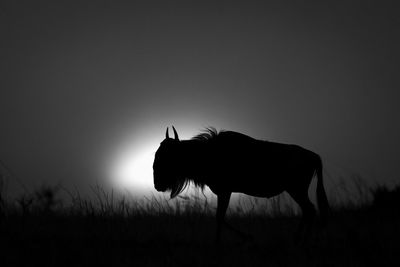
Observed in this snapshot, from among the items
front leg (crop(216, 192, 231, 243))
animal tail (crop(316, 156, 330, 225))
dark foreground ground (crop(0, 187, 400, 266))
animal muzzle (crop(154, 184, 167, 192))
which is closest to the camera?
dark foreground ground (crop(0, 187, 400, 266))

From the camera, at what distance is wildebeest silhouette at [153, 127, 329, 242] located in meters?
7.11

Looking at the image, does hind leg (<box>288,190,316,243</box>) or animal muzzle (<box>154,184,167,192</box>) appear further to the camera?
animal muzzle (<box>154,184,167,192</box>)

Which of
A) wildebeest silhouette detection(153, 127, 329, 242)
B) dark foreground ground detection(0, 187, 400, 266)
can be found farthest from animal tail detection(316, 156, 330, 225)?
dark foreground ground detection(0, 187, 400, 266)

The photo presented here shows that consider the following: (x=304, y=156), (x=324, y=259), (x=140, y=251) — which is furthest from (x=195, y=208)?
(x=324, y=259)

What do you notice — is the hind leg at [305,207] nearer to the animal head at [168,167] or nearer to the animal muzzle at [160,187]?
the animal head at [168,167]

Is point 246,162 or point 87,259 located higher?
point 246,162

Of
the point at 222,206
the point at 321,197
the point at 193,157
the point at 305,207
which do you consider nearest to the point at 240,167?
the point at 222,206

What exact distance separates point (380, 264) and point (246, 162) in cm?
312

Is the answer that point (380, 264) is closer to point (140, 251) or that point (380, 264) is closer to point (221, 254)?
point (221, 254)

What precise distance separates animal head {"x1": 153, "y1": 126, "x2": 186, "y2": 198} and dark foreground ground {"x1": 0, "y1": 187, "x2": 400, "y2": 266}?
26.6 inches

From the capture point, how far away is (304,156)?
24.2 feet

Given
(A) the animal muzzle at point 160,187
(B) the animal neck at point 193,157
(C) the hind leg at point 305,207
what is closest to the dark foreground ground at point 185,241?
(C) the hind leg at point 305,207

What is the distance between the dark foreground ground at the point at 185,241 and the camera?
4754 millimetres

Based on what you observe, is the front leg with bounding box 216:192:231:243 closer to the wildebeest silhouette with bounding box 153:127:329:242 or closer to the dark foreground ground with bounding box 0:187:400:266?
the wildebeest silhouette with bounding box 153:127:329:242
